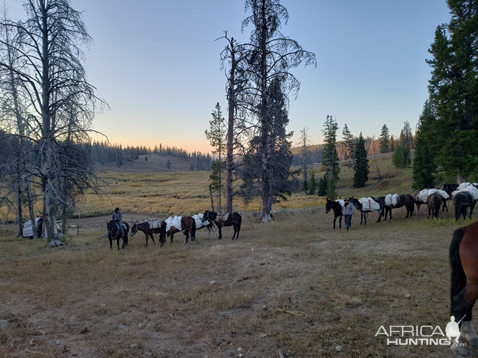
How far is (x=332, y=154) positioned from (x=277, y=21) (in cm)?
4248

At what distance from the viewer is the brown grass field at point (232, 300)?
4.82m

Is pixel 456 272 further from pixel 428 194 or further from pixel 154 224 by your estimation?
pixel 428 194

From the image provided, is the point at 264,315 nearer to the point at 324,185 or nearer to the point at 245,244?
the point at 245,244

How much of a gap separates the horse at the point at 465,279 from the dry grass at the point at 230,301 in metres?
0.55

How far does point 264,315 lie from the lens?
577 cm

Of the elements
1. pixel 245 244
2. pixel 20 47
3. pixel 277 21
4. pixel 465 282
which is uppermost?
pixel 277 21

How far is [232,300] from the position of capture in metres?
6.57

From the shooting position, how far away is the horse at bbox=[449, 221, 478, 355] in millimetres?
4055

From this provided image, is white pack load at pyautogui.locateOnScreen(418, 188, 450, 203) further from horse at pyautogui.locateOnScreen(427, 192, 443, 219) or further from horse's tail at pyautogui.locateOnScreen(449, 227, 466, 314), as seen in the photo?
horse's tail at pyautogui.locateOnScreen(449, 227, 466, 314)

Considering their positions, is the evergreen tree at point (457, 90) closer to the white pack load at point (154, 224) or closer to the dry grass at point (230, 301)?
the dry grass at point (230, 301)

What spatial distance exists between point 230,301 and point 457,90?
21.8 meters

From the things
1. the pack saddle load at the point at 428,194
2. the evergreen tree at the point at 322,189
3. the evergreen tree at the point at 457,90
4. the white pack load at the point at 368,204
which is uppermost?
the evergreen tree at the point at 457,90

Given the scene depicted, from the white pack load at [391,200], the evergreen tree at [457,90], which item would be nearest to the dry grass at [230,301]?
the white pack load at [391,200]

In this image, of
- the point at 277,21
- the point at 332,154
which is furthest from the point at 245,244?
the point at 332,154
